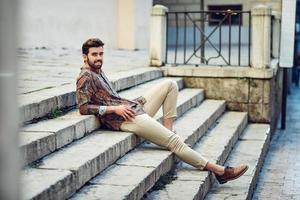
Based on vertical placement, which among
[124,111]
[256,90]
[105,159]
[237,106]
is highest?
[124,111]

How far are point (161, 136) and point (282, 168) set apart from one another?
2735mm

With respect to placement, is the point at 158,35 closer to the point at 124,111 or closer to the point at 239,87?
the point at 239,87

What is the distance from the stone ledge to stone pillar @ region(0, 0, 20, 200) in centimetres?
750

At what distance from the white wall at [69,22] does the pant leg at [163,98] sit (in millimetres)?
6056

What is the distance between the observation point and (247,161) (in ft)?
19.0

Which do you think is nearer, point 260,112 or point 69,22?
point 260,112

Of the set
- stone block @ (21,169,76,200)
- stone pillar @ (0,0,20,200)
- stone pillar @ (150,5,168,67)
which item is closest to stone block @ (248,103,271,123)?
stone pillar @ (150,5,168,67)

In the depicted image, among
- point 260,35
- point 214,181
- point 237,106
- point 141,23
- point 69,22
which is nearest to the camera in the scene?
point 214,181

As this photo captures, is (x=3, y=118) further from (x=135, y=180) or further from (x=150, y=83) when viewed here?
(x=150, y=83)

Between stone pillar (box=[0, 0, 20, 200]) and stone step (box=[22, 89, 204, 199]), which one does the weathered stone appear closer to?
stone step (box=[22, 89, 204, 199])

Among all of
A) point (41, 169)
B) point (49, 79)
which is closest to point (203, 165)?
point (41, 169)

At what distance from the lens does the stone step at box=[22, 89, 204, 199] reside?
9.80ft

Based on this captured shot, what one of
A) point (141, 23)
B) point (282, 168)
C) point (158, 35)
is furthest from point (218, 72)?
point (141, 23)

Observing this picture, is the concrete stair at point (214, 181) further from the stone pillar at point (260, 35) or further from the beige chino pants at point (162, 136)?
the stone pillar at point (260, 35)
